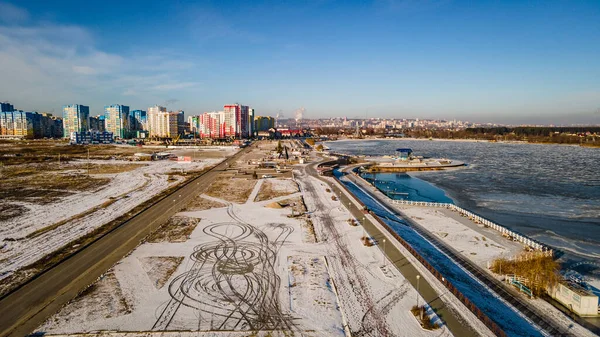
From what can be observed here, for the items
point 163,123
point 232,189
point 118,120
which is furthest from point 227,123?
point 232,189

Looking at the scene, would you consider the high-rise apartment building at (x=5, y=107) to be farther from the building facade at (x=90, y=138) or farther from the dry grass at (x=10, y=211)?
the dry grass at (x=10, y=211)

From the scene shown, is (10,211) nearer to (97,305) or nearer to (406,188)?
(97,305)

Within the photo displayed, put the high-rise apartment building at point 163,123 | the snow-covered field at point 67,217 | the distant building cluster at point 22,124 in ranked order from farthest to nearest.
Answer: the distant building cluster at point 22,124, the high-rise apartment building at point 163,123, the snow-covered field at point 67,217

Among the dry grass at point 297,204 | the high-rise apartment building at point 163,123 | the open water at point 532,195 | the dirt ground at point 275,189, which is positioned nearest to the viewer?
the open water at point 532,195

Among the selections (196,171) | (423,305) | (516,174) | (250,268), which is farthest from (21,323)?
(516,174)

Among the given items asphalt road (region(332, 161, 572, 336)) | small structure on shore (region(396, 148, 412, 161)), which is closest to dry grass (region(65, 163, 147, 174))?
asphalt road (region(332, 161, 572, 336))

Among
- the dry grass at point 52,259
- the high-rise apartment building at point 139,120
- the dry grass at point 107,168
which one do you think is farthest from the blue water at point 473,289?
the high-rise apartment building at point 139,120
